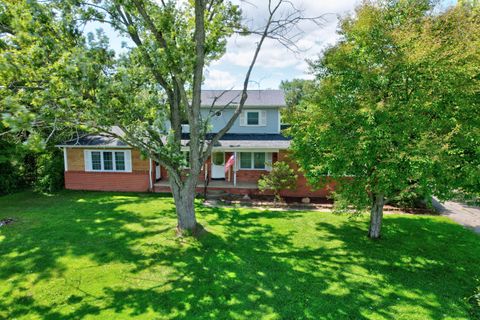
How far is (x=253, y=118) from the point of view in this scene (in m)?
17.9

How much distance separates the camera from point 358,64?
25.1 feet

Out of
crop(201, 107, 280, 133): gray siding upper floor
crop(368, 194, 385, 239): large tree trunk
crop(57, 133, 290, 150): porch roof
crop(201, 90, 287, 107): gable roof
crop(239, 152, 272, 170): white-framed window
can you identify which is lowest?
crop(368, 194, 385, 239): large tree trunk

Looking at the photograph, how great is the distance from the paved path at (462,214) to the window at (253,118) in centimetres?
1077

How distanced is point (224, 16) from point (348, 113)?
18.1 ft

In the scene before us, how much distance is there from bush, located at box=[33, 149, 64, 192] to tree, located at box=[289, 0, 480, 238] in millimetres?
15878

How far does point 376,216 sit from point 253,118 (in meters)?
10.4

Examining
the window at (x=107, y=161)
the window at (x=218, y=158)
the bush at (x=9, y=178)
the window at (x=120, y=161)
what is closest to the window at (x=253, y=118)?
the window at (x=218, y=158)

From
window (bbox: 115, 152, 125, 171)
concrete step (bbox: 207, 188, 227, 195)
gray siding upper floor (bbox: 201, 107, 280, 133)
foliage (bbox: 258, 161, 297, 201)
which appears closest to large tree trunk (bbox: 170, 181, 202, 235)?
foliage (bbox: 258, 161, 297, 201)

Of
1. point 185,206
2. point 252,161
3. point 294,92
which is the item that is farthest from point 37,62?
point 294,92

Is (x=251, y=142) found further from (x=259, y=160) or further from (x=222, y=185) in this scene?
(x=222, y=185)

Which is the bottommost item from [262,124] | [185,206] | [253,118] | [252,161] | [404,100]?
→ [185,206]

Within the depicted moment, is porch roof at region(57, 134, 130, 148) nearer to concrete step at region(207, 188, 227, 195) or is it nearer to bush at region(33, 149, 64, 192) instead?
bush at region(33, 149, 64, 192)

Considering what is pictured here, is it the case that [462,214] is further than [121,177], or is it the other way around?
[121,177]

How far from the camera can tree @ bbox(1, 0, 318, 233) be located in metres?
7.28
